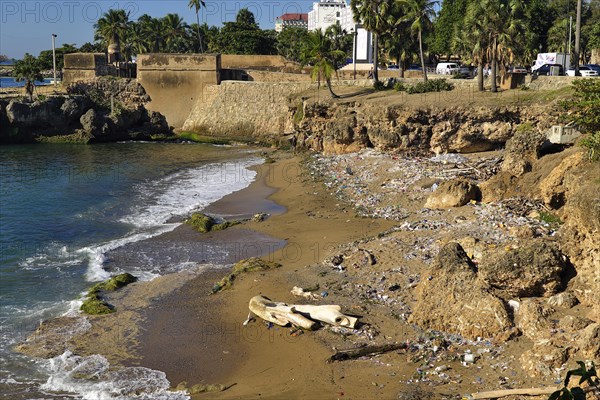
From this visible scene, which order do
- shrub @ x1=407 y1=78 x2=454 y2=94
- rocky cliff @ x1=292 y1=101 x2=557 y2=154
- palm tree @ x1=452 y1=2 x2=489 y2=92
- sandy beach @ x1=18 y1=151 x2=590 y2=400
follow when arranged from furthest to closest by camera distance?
shrub @ x1=407 y1=78 x2=454 y2=94 < palm tree @ x1=452 y1=2 x2=489 y2=92 < rocky cliff @ x1=292 y1=101 x2=557 y2=154 < sandy beach @ x1=18 y1=151 x2=590 y2=400

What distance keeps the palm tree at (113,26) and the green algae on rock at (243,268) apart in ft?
167

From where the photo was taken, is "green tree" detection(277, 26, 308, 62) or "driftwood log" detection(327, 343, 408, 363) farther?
"green tree" detection(277, 26, 308, 62)

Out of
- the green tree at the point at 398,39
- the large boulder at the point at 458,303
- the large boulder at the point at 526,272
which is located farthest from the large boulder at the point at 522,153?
the green tree at the point at 398,39

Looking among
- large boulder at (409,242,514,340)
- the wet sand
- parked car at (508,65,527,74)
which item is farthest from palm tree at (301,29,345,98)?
large boulder at (409,242,514,340)

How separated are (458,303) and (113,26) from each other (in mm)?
59158

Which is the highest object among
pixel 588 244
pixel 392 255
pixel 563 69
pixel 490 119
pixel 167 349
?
pixel 563 69

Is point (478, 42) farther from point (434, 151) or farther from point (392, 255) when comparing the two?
point (392, 255)

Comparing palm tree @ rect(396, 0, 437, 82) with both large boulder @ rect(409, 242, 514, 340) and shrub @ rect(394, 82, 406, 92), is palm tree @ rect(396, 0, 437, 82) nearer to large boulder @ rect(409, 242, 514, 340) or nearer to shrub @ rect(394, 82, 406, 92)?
shrub @ rect(394, 82, 406, 92)

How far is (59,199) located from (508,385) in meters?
26.8

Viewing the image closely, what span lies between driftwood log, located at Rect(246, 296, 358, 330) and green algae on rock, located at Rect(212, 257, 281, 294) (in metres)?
2.63

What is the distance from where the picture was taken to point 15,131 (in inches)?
2178

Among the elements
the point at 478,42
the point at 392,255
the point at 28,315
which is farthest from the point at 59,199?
the point at 478,42

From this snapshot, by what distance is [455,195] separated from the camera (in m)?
22.9

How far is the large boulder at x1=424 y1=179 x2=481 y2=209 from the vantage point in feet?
74.7
